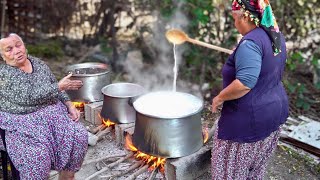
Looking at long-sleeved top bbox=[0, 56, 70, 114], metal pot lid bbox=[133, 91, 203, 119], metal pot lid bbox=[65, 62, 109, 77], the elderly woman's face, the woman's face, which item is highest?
the woman's face

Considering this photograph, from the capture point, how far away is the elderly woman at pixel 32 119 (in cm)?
308

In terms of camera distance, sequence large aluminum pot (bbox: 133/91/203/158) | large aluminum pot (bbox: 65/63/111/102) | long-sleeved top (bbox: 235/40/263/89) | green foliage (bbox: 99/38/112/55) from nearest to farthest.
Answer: long-sleeved top (bbox: 235/40/263/89) → large aluminum pot (bbox: 133/91/203/158) → large aluminum pot (bbox: 65/63/111/102) → green foliage (bbox: 99/38/112/55)

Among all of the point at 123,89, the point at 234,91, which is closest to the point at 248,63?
the point at 234,91

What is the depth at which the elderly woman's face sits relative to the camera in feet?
10.2

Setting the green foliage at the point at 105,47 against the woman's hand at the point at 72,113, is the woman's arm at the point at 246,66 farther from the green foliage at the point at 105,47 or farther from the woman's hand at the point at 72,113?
the green foliage at the point at 105,47

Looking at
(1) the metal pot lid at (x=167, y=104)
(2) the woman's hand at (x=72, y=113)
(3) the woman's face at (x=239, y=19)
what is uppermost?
(3) the woman's face at (x=239, y=19)

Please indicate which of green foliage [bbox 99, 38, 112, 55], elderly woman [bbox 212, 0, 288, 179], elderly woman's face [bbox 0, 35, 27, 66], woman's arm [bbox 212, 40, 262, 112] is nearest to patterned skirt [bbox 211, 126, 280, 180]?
elderly woman [bbox 212, 0, 288, 179]

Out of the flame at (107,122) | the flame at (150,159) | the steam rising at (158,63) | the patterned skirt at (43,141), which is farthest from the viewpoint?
the steam rising at (158,63)

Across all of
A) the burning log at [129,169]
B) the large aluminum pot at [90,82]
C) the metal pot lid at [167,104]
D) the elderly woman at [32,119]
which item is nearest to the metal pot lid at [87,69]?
the large aluminum pot at [90,82]

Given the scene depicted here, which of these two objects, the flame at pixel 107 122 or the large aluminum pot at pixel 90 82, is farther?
the large aluminum pot at pixel 90 82

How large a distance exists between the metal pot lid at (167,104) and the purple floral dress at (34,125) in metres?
0.65

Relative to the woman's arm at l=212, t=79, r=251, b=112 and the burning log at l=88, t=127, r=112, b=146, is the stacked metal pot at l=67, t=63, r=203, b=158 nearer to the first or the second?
the burning log at l=88, t=127, r=112, b=146

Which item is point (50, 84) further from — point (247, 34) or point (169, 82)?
point (169, 82)

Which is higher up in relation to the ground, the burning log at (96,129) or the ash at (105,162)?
the burning log at (96,129)
